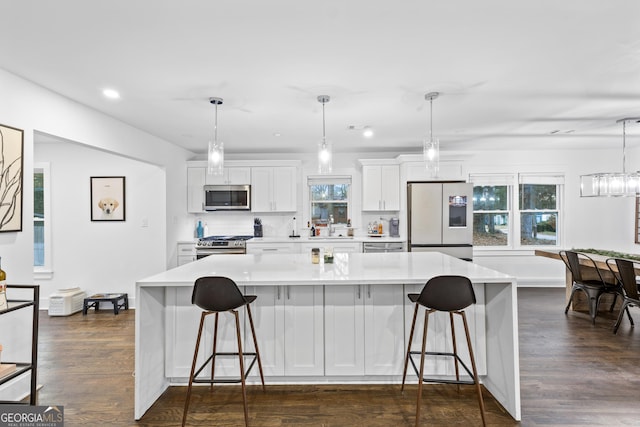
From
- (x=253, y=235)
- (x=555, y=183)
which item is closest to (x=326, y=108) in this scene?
(x=253, y=235)

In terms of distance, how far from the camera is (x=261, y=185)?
566 cm

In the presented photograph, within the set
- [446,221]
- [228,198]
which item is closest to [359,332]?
[446,221]

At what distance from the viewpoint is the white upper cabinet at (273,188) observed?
5660 millimetres

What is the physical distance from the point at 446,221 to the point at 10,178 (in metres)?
4.88

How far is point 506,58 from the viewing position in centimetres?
241

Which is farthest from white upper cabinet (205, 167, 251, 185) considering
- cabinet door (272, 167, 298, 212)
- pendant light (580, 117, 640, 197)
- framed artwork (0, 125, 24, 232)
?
pendant light (580, 117, 640, 197)

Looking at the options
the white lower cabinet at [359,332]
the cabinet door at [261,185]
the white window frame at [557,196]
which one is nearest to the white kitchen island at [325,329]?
the white lower cabinet at [359,332]

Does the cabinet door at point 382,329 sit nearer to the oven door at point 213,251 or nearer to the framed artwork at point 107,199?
the oven door at point 213,251

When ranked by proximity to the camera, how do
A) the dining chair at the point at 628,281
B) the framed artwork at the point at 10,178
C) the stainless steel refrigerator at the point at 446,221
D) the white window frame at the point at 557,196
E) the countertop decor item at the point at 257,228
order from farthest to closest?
the white window frame at the point at 557,196 < the countertop decor item at the point at 257,228 < the stainless steel refrigerator at the point at 446,221 < the dining chair at the point at 628,281 < the framed artwork at the point at 10,178

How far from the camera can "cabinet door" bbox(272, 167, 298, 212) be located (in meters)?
5.66

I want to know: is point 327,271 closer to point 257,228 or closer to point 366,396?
point 366,396

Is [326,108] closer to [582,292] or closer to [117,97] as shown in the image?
[117,97]

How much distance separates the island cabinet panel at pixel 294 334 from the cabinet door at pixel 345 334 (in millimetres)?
61

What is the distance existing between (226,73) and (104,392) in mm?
2553
